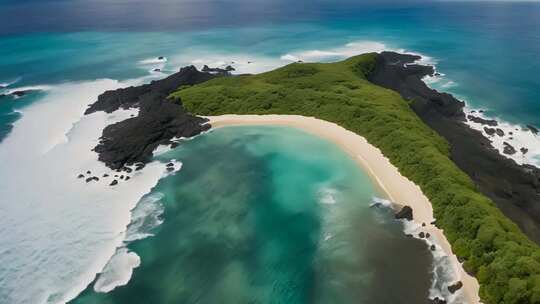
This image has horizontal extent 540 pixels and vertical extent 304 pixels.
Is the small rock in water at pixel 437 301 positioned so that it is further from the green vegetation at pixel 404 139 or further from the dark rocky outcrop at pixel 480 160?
the dark rocky outcrop at pixel 480 160

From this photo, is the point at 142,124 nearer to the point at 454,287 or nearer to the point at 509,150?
the point at 454,287

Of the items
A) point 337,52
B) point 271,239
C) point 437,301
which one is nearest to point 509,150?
point 437,301

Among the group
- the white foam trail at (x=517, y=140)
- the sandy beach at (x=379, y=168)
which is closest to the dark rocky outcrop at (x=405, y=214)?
the sandy beach at (x=379, y=168)

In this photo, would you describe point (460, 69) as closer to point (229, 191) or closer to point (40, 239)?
point (229, 191)

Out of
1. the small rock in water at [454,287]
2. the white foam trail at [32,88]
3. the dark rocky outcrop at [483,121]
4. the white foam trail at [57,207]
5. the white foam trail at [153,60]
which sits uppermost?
the small rock in water at [454,287]

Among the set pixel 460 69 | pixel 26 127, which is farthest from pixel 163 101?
pixel 460 69
